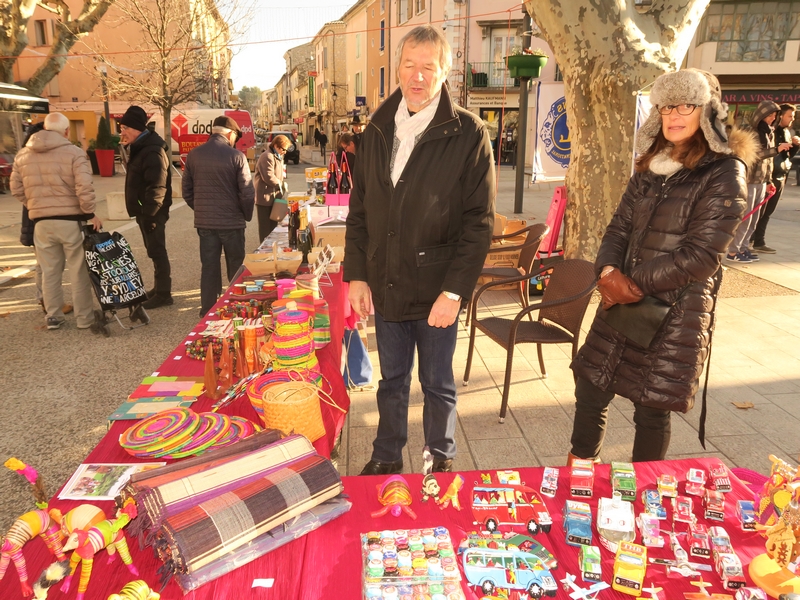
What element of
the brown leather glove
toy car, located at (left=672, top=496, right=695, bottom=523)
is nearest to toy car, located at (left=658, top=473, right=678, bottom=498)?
toy car, located at (left=672, top=496, right=695, bottom=523)

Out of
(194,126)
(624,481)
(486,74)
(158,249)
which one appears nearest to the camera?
(624,481)

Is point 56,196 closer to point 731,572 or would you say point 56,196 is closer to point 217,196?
point 217,196

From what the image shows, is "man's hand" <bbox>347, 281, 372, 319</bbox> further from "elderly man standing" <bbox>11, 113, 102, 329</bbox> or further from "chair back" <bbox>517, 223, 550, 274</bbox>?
"elderly man standing" <bbox>11, 113, 102, 329</bbox>

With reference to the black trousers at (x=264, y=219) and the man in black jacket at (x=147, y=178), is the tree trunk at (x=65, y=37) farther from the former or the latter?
the man in black jacket at (x=147, y=178)

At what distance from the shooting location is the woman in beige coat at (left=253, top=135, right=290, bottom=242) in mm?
7770

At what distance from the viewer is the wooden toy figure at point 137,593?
49.8 inches

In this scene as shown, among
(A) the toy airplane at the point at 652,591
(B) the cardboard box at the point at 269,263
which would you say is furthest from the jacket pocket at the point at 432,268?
(B) the cardboard box at the point at 269,263

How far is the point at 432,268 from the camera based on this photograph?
8.35 feet

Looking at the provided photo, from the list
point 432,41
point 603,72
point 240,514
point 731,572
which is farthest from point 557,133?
point 240,514

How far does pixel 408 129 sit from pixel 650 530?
185 cm

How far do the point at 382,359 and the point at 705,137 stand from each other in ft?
5.62

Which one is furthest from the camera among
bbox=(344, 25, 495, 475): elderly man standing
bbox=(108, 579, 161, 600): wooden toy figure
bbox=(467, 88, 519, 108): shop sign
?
bbox=(467, 88, 519, 108): shop sign

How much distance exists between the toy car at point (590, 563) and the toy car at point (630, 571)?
0.13ft

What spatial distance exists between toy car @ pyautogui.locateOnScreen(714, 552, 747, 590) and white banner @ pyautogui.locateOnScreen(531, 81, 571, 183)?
22.2 ft
